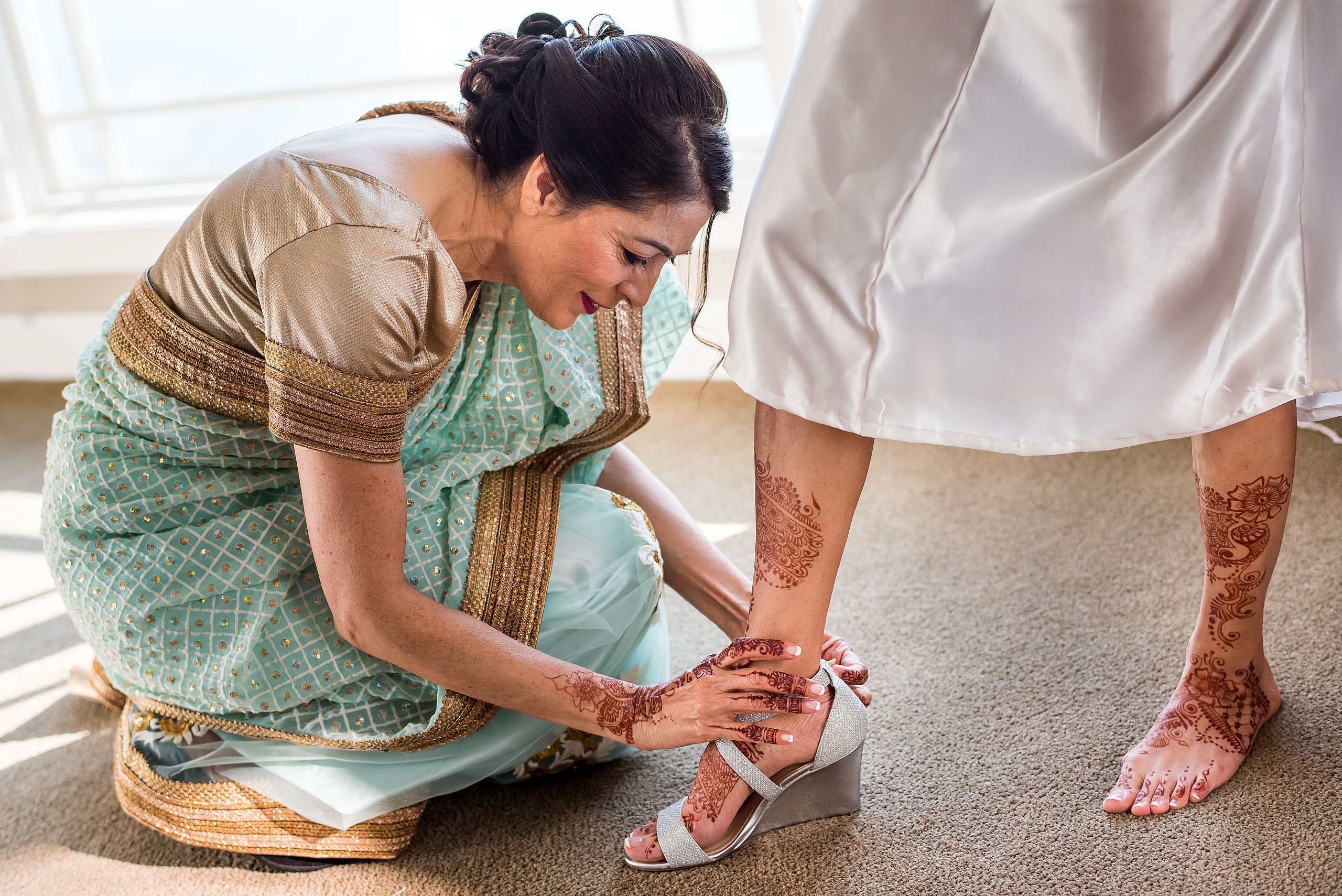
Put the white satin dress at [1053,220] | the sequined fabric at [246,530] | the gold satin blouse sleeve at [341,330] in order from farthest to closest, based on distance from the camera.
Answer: the sequined fabric at [246,530], the gold satin blouse sleeve at [341,330], the white satin dress at [1053,220]

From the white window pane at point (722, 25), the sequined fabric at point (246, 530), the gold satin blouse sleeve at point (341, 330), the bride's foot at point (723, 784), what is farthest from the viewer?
the white window pane at point (722, 25)

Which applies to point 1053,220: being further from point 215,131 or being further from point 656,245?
point 215,131

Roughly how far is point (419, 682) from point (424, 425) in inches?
11.1

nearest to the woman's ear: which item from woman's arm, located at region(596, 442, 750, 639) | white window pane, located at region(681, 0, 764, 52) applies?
woman's arm, located at region(596, 442, 750, 639)

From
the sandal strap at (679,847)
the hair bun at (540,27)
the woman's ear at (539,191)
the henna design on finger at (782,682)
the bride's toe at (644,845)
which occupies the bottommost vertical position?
the bride's toe at (644,845)

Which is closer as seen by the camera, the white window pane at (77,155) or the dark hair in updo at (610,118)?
the dark hair in updo at (610,118)

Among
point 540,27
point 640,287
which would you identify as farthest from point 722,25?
point 640,287

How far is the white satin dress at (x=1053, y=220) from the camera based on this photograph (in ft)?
2.74

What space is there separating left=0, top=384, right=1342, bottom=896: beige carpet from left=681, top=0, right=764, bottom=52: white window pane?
1.32 metres

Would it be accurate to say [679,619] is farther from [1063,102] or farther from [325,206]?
[1063,102]

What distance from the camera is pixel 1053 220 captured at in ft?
2.80

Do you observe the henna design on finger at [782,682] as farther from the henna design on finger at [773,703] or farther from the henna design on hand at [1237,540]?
the henna design on hand at [1237,540]

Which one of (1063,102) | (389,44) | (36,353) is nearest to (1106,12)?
(1063,102)

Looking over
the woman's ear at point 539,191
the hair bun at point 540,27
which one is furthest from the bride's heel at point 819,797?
the hair bun at point 540,27
